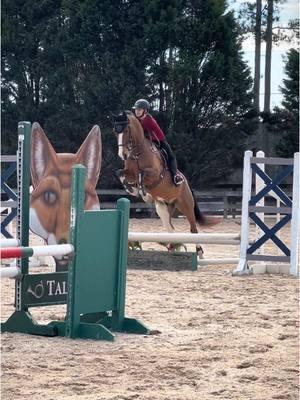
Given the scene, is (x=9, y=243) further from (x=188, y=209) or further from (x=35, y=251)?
(x=188, y=209)

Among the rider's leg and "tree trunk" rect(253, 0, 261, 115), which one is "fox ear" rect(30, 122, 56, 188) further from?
"tree trunk" rect(253, 0, 261, 115)

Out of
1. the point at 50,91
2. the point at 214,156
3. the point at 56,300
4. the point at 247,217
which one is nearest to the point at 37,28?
the point at 50,91

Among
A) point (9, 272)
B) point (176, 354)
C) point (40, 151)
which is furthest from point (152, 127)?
point (176, 354)

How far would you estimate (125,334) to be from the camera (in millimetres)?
5582

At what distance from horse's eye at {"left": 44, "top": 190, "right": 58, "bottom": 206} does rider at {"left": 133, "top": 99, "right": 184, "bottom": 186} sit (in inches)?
96.0

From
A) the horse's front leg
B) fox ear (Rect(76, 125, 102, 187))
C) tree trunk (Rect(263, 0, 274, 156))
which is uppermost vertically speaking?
tree trunk (Rect(263, 0, 274, 156))

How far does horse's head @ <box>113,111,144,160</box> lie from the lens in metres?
10.1

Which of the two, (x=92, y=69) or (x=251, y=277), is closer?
(x=251, y=277)

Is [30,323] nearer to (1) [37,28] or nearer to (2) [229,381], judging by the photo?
(2) [229,381]

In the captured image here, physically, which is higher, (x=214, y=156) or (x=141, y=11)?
(x=141, y=11)

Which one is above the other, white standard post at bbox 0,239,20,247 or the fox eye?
the fox eye

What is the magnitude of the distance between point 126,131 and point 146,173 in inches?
24.9

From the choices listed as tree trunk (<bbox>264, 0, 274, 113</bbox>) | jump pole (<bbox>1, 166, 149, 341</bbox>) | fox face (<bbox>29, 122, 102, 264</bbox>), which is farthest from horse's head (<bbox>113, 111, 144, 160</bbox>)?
tree trunk (<bbox>264, 0, 274, 113</bbox>)

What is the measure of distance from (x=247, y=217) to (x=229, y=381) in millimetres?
5297
